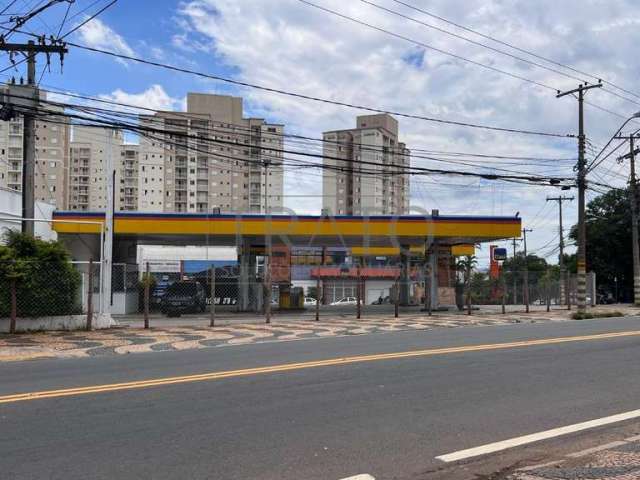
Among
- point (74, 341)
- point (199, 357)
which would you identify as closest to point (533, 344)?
point (199, 357)

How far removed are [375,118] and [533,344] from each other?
8414cm

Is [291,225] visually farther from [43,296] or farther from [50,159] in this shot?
[50,159]

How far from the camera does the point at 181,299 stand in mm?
25953

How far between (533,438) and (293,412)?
8.37 feet

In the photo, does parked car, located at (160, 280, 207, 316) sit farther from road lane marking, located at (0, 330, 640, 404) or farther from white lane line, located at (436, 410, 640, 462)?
white lane line, located at (436, 410, 640, 462)

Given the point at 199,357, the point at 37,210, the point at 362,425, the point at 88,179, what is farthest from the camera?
the point at 88,179

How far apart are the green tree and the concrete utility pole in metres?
43.0

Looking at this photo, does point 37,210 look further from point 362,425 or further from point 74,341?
point 362,425

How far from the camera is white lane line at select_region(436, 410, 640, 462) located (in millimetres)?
5547

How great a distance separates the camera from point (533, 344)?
13.6 metres

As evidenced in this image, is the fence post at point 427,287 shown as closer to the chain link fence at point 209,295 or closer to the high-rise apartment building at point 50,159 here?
the chain link fence at point 209,295

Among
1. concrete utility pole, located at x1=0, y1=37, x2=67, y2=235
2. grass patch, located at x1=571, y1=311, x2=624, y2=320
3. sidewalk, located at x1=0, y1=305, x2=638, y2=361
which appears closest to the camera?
sidewalk, located at x1=0, y1=305, x2=638, y2=361

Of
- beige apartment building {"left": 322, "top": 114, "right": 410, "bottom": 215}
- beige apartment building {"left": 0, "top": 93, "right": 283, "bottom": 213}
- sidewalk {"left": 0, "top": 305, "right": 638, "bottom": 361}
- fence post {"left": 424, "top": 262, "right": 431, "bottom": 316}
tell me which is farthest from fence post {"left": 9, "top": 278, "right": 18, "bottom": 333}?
beige apartment building {"left": 322, "top": 114, "right": 410, "bottom": 215}

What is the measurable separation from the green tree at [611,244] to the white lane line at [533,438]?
46.3 meters
